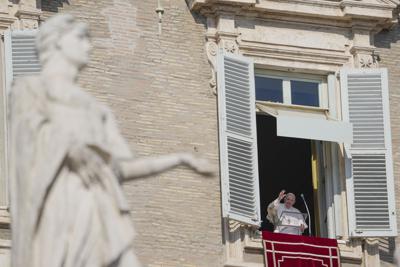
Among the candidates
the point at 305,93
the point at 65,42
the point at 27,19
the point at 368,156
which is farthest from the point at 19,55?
the point at 65,42

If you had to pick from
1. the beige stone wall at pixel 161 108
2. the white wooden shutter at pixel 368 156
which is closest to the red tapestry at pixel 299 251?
the beige stone wall at pixel 161 108

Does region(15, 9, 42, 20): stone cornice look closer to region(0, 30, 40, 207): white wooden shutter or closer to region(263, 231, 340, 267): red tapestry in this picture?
region(0, 30, 40, 207): white wooden shutter

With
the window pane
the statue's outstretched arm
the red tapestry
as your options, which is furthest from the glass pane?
the statue's outstretched arm

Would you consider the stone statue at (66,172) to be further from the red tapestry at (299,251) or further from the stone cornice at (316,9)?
the stone cornice at (316,9)

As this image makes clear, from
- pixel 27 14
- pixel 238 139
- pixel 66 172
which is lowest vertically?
pixel 66 172

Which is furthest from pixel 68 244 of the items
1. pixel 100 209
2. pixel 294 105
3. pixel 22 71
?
pixel 294 105

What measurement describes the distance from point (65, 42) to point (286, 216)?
13624 millimetres

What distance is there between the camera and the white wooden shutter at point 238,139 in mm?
27750

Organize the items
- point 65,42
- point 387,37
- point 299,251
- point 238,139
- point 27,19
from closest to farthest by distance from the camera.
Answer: point 65,42
point 27,19
point 238,139
point 299,251
point 387,37

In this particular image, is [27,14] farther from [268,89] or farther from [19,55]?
[268,89]

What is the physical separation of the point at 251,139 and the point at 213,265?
1.62 metres

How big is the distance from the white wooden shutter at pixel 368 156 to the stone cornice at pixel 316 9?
0.69m

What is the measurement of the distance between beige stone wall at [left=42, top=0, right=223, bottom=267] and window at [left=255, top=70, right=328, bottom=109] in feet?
2.90

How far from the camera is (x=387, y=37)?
98.2 ft
